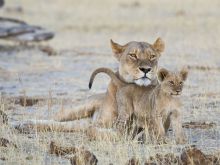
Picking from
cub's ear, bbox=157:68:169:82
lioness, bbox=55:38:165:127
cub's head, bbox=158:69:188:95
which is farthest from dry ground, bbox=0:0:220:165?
cub's ear, bbox=157:68:169:82

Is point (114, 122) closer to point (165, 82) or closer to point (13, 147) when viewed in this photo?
point (165, 82)

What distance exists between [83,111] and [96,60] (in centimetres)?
711

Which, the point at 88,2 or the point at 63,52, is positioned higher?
the point at 88,2

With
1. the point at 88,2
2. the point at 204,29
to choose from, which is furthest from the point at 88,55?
the point at 88,2

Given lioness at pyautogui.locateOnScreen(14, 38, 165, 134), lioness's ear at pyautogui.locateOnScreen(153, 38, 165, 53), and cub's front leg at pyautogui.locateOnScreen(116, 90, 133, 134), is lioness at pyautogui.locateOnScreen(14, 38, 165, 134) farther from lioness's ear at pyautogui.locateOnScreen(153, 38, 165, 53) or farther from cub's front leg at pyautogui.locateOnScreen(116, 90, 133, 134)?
cub's front leg at pyautogui.locateOnScreen(116, 90, 133, 134)

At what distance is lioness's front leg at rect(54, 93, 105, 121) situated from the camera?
28.2 feet

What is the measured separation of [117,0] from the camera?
31109 millimetres

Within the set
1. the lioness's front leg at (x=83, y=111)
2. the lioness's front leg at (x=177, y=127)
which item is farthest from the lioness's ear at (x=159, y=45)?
the lioness's front leg at (x=177, y=127)

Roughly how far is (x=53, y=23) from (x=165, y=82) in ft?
54.8

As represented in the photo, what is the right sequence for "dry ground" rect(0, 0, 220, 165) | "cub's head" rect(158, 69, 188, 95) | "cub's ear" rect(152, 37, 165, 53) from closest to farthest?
"dry ground" rect(0, 0, 220, 165)
"cub's head" rect(158, 69, 188, 95)
"cub's ear" rect(152, 37, 165, 53)

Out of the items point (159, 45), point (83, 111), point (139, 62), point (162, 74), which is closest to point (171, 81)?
point (162, 74)

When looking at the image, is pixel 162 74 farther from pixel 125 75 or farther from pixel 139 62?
pixel 125 75

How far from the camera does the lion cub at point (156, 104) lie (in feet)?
25.0

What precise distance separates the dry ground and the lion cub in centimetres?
27
